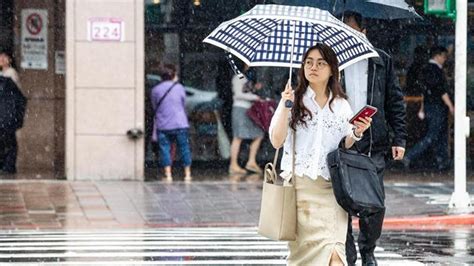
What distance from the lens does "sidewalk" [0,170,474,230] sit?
14.8m

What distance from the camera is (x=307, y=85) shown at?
7.66 metres

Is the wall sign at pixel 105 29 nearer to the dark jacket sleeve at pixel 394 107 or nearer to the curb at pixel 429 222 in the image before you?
the curb at pixel 429 222

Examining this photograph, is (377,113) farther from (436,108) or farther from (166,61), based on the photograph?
(166,61)

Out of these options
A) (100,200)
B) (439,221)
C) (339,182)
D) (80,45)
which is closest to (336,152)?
(339,182)

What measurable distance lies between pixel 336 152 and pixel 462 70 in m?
8.45

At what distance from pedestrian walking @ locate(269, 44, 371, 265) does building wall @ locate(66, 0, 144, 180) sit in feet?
39.2

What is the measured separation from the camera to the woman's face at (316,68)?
7.57 meters

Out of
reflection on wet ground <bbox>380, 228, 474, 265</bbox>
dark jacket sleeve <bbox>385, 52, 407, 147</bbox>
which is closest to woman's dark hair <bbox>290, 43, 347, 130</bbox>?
dark jacket sleeve <bbox>385, 52, 407, 147</bbox>

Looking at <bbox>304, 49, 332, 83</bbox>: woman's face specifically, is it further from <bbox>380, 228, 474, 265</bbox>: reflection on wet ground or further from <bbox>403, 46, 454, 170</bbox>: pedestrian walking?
<bbox>403, 46, 454, 170</bbox>: pedestrian walking

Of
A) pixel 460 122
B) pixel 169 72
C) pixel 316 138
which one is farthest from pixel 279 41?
pixel 169 72

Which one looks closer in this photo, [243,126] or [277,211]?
[277,211]

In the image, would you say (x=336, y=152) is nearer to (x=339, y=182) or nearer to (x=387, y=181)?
(x=339, y=182)

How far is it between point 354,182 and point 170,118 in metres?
12.4

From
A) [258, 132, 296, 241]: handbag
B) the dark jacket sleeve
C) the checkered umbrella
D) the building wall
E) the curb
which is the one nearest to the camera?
[258, 132, 296, 241]: handbag
